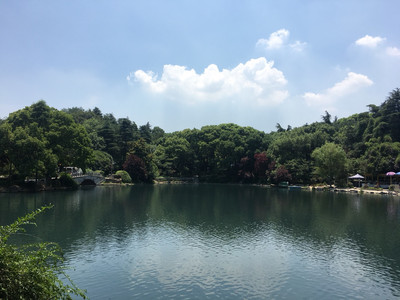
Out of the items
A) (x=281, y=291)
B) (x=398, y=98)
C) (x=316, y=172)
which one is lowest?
(x=281, y=291)

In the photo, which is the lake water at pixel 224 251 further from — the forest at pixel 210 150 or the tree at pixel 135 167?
the tree at pixel 135 167

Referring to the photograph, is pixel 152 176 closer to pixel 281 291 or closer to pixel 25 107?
pixel 25 107

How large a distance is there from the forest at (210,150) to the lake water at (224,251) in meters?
15.9

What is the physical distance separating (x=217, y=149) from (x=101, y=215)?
57937 mm

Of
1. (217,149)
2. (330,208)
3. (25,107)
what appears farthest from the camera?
(217,149)

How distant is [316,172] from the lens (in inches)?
2581

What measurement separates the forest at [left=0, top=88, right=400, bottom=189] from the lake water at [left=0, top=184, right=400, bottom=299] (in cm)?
1586

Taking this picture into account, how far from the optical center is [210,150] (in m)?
88.4

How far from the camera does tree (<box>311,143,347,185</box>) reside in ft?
202

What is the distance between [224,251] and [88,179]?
5200 cm

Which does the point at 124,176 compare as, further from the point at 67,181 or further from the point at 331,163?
the point at 331,163

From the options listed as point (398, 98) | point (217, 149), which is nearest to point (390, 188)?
point (398, 98)

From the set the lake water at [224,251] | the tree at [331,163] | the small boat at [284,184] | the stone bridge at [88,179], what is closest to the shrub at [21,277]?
the lake water at [224,251]

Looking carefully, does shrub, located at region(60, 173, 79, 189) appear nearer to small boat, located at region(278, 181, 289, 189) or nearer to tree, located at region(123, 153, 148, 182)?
tree, located at region(123, 153, 148, 182)
